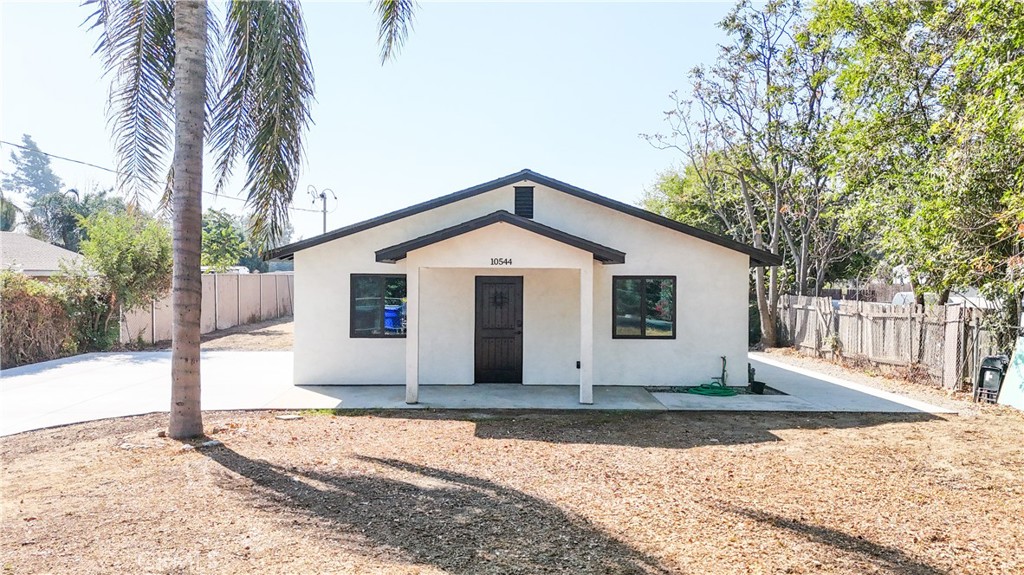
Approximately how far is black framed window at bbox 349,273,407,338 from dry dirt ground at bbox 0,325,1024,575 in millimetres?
2958

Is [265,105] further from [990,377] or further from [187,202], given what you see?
[990,377]

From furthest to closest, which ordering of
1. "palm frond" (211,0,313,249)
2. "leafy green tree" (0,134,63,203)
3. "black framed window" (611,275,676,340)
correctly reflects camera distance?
"leafy green tree" (0,134,63,203) → "black framed window" (611,275,676,340) → "palm frond" (211,0,313,249)

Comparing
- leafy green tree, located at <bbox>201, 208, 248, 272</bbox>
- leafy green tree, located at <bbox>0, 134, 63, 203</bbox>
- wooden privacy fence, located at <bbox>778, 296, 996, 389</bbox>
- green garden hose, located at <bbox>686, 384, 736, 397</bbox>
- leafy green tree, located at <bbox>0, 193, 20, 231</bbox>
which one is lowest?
green garden hose, located at <bbox>686, 384, 736, 397</bbox>

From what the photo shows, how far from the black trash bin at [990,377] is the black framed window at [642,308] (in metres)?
5.18

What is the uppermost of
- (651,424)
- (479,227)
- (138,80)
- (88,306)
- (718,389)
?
(138,80)

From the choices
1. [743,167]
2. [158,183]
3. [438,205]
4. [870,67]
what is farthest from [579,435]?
[743,167]

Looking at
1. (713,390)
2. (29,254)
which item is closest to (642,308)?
(713,390)

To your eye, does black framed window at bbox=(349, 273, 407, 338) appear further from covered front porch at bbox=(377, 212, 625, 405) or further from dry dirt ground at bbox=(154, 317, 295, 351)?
dry dirt ground at bbox=(154, 317, 295, 351)

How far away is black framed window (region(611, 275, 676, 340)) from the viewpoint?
429 inches

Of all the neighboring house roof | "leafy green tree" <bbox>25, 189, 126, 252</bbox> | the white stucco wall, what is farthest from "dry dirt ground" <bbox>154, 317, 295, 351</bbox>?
"leafy green tree" <bbox>25, 189, 126, 252</bbox>

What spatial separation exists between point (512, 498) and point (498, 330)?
19.6 ft

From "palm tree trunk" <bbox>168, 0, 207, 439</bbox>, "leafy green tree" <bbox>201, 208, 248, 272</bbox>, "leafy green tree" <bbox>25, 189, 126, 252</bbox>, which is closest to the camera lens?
"palm tree trunk" <bbox>168, 0, 207, 439</bbox>

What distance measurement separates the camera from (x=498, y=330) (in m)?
11.0

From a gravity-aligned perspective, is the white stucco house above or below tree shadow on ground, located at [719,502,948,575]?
above
